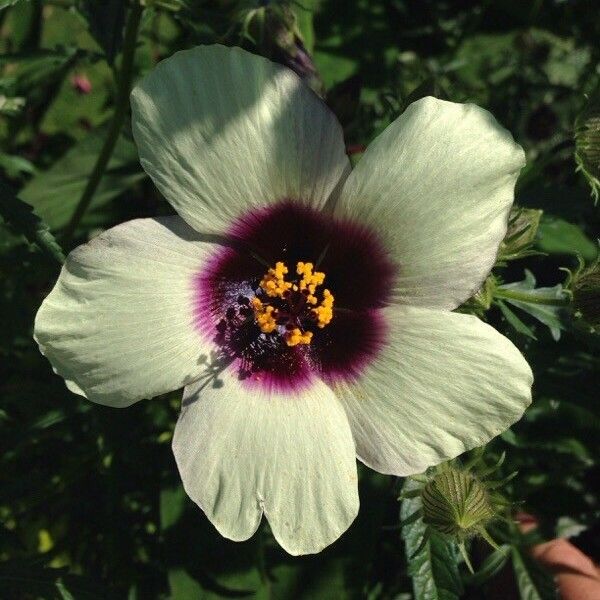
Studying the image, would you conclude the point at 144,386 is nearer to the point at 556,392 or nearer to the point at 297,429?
the point at 297,429

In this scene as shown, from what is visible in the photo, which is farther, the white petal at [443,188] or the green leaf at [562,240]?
the green leaf at [562,240]

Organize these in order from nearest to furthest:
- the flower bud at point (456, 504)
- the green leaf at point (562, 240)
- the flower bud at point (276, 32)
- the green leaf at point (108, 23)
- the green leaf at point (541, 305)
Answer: the flower bud at point (456, 504)
the flower bud at point (276, 32)
the green leaf at point (541, 305)
the green leaf at point (108, 23)
the green leaf at point (562, 240)

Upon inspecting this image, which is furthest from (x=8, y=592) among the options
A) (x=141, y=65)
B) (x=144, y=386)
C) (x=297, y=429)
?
(x=141, y=65)

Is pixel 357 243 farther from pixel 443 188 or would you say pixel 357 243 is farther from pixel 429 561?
pixel 429 561

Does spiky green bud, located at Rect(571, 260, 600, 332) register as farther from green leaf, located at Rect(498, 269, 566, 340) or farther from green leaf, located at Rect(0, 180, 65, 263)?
green leaf, located at Rect(0, 180, 65, 263)

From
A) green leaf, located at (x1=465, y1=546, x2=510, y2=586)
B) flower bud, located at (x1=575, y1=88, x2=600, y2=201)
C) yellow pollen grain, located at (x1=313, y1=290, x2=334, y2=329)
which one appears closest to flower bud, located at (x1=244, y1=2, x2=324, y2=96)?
yellow pollen grain, located at (x1=313, y1=290, x2=334, y2=329)

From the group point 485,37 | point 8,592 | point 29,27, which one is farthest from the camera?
point 485,37

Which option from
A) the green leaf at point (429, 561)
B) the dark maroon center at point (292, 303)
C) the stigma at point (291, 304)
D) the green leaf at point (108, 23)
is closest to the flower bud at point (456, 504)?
the green leaf at point (429, 561)

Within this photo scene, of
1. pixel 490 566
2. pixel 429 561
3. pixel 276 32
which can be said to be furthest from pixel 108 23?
pixel 490 566

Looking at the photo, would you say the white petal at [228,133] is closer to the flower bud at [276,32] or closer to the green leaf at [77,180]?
the flower bud at [276,32]
